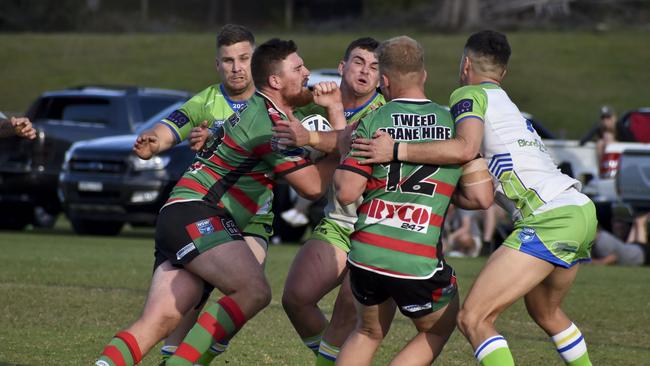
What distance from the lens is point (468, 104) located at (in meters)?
6.29

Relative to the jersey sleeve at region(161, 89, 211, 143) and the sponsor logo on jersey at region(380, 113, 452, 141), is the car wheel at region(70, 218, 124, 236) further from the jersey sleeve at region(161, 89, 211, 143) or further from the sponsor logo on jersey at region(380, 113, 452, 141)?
the sponsor logo on jersey at region(380, 113, 452, 141)

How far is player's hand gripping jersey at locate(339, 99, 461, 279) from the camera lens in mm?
6059

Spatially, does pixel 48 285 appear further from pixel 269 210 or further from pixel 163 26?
pixel 163 26

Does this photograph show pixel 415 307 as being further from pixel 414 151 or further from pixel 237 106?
pixel 237 106

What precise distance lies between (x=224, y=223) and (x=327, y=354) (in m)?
0.90

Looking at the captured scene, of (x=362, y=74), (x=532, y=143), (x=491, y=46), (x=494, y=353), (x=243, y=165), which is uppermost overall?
(x=491, y=46)

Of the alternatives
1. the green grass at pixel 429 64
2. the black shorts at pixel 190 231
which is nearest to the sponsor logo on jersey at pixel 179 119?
the black shorts at pixel 190 231

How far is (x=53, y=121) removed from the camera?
66.3 ft

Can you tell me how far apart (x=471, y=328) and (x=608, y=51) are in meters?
43.4

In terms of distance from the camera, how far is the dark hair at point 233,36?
7664 millimetres

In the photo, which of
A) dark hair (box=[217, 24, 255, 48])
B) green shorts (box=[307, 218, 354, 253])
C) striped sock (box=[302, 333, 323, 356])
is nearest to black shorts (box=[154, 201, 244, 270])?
green shorts (box=[307, 218, 354, 253])

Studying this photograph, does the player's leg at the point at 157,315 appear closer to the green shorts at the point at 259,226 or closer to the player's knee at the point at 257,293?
the player's knee at the point at 257,293

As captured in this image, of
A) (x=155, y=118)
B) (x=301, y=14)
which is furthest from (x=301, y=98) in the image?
(x=301, y=14)

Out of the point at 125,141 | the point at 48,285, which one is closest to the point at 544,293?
the point at 48,285
